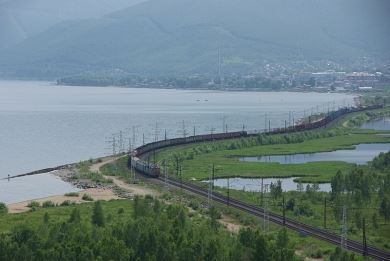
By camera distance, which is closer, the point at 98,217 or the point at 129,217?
the point at 98,217

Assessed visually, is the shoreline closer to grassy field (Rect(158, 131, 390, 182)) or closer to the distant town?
grassy field (Rect(158, 131, 390, 182))

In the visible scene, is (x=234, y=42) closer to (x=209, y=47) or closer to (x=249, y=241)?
(x=209, y=47)

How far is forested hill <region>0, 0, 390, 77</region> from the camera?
11056 centimetres

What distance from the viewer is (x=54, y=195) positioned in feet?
62.8

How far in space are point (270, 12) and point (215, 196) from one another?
105 metres

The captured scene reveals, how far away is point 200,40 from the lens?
114 metres

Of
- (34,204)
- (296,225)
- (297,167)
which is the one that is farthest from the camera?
(297,167)

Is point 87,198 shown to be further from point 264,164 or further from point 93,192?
point 264,164

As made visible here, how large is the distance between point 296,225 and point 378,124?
93.5 feet

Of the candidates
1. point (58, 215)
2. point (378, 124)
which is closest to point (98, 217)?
point (58, 215)

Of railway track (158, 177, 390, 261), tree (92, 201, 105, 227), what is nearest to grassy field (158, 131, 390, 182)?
railway track (158, 177, 390, 261)

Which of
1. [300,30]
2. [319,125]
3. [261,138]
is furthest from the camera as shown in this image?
[300,30]

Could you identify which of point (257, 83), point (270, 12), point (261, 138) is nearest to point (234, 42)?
point (270, 12)

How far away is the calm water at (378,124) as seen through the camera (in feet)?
129
